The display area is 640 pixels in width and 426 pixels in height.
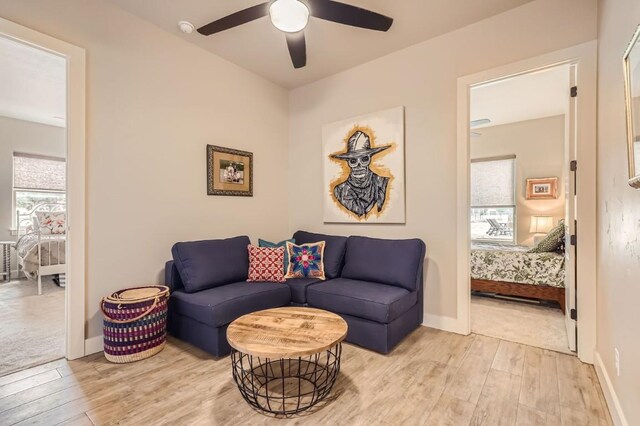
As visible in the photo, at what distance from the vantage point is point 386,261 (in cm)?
300

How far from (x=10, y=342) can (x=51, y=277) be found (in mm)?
3254

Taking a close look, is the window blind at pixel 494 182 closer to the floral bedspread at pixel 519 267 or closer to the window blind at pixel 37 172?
the floral bedspread at pixel 519 267

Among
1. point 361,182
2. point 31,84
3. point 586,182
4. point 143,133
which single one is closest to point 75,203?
point 143,133

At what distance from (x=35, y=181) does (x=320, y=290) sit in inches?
244

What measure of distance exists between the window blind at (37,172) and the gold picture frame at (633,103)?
25.3 ft

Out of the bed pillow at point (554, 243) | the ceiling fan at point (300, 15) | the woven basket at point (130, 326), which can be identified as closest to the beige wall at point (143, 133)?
the woven basket at point (130, 326)

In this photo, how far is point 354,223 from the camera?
3.70 meters

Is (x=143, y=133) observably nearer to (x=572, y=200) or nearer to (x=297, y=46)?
(x=297, y=46)

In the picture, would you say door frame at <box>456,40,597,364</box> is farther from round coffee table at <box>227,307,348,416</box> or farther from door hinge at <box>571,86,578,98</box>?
round coffee table at <box>227,307,348,416</box>

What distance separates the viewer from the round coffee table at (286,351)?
1651 mm

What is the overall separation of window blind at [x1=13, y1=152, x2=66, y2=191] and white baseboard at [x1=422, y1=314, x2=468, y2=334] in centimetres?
683

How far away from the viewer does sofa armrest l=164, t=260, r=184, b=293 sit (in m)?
2.83

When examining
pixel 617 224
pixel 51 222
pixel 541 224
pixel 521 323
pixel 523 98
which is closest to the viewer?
pixel 617 224

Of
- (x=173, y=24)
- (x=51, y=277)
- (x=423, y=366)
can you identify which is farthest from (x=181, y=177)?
(x=51, y=277)
